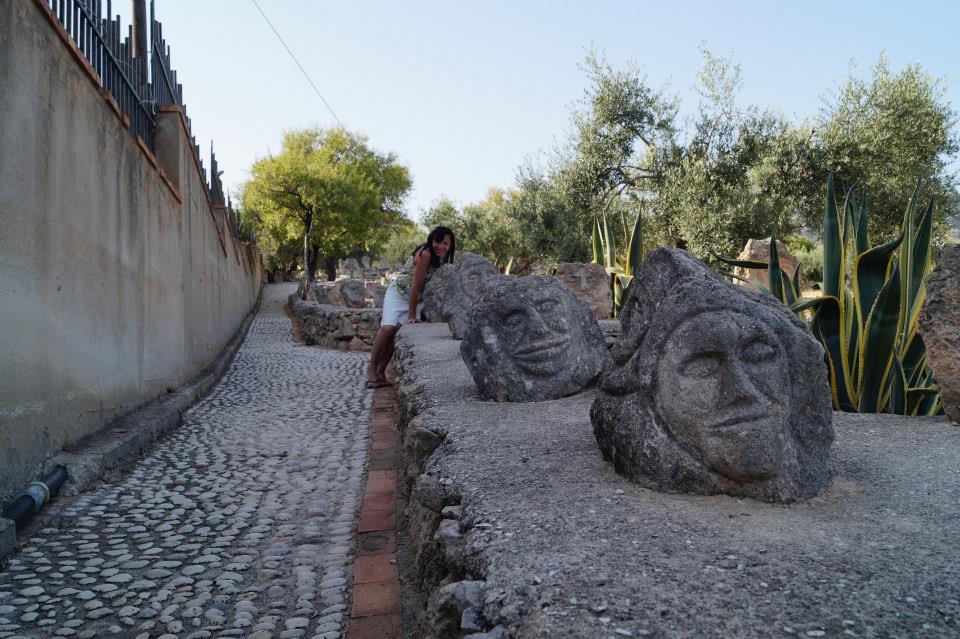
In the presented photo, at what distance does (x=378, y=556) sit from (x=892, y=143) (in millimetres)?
14532

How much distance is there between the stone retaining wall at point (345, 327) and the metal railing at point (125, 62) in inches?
157

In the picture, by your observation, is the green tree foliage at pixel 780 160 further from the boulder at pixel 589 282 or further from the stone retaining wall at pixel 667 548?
the stone retaining wall at pixel 667 548

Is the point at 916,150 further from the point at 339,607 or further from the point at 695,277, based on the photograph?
the point at 339,607

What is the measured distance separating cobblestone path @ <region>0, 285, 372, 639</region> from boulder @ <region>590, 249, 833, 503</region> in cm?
147

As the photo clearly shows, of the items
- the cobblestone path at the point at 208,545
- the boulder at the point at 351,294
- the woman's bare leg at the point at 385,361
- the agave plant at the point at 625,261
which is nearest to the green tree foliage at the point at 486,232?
the boulder at the point at 351,294

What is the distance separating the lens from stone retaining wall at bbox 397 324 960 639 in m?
1.63

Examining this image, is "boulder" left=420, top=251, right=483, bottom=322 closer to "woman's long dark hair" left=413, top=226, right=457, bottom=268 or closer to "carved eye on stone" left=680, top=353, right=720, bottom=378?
"woman's long dark hair" left=413, top=226, right=457, bottom=268

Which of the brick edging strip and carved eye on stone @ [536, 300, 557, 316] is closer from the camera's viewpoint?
the brick edging strip

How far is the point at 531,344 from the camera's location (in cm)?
424

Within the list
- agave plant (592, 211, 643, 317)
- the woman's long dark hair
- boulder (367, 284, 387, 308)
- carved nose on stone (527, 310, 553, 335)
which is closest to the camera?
carved nose on stone (527, 310, 553, 335)

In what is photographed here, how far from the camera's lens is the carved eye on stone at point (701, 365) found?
2453 millimetres

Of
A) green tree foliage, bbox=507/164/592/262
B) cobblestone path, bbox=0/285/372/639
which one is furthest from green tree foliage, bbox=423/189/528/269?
cobblestone path, bbox=0/285/372/639

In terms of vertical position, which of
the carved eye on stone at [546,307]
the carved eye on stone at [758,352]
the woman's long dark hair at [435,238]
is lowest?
the carved eye on stone at [758,352]

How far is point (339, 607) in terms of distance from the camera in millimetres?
2971
